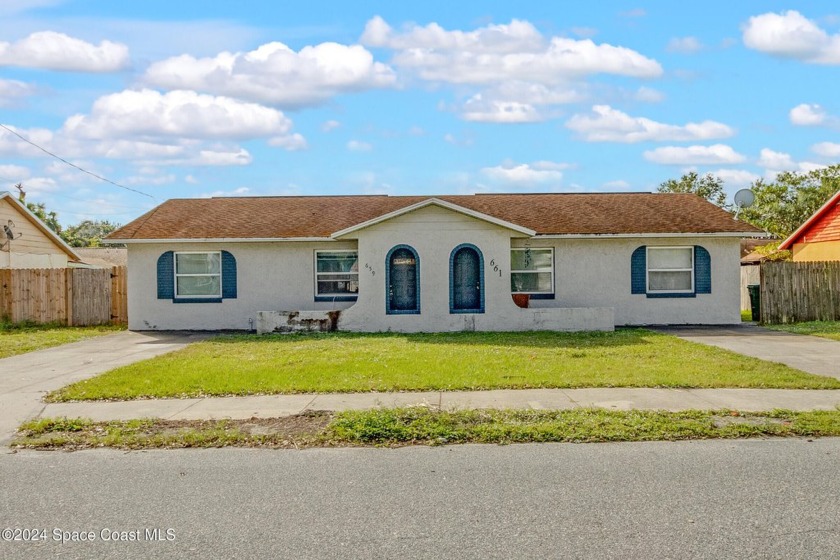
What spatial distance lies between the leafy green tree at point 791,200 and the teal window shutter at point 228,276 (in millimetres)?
30642

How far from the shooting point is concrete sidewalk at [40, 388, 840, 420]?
9.50 meters

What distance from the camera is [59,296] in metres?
23.4

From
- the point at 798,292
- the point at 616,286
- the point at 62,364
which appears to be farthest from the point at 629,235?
the point at 62,364

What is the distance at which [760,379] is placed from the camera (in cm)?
1138

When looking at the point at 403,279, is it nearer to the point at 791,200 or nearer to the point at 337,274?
the point at 337,274

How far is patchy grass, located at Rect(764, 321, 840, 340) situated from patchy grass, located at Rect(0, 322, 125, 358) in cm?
1877

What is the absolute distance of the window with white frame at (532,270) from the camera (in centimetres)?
2148

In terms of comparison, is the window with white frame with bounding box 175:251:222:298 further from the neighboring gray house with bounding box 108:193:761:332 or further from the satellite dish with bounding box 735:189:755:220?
the satellite dish with bounding box 735:189:755:220

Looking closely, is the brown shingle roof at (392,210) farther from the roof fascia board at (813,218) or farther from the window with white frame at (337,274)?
the roof fascia board at (813,218)

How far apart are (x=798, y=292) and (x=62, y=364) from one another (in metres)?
19.8

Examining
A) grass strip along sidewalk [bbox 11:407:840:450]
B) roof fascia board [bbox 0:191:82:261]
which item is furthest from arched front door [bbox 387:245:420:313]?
roof fascia board [bbox 0:191:82:261]

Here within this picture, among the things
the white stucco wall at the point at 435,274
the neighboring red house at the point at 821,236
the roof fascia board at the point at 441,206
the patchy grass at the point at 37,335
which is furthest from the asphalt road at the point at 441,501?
the neighboring red house at the point at 821,236

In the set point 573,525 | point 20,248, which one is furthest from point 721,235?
point 20,248

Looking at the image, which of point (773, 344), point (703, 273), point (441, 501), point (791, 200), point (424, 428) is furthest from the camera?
point (791, 200)
